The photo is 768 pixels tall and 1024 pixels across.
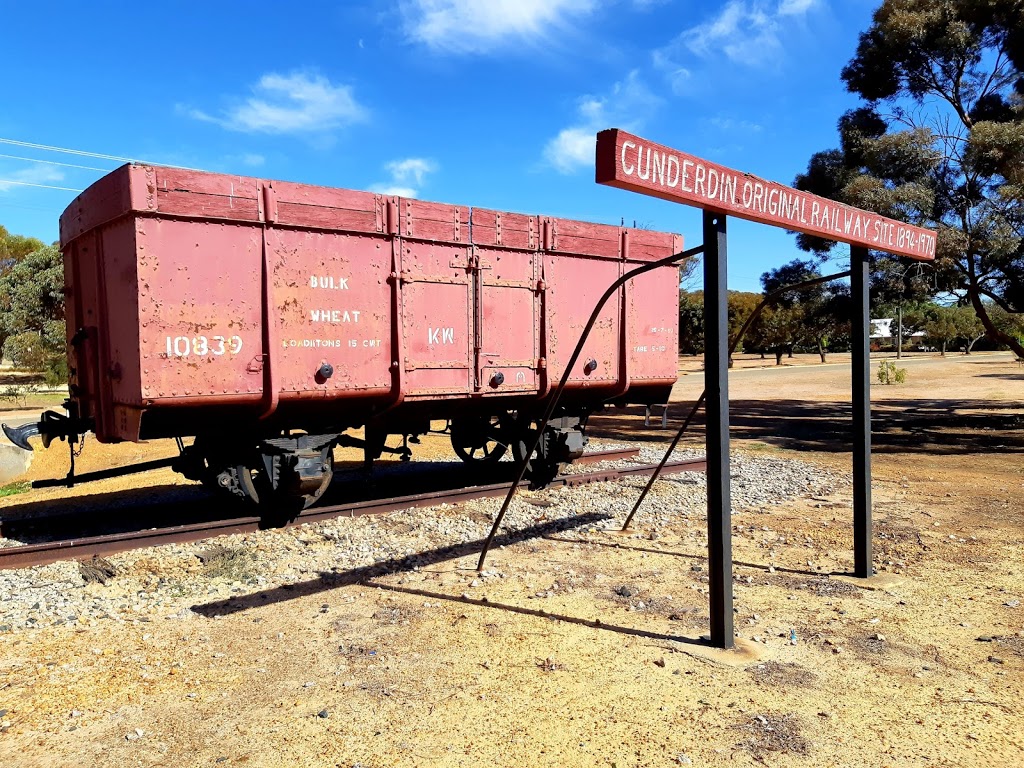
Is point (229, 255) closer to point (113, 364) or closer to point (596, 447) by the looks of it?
point (113, 364)

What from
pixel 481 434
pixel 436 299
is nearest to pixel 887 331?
pixel 481 434

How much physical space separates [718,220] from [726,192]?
0.60 ft

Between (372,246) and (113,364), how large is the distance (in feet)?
9.13

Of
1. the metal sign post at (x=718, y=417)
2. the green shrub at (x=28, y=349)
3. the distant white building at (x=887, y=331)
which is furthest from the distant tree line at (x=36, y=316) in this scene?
the distant white building at (x=887, y=331)

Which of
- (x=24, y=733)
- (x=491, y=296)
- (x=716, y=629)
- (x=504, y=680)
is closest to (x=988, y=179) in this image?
(x=491, y=296)

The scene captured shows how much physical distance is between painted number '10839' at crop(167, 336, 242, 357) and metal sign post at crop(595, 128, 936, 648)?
4.29m

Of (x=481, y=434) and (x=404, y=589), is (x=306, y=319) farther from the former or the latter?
(x=481, y=434)

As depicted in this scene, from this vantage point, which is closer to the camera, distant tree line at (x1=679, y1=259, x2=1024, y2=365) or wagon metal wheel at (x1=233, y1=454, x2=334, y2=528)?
wagon metal wheel at (x1=233, y1=454, x2=334, y2=528)

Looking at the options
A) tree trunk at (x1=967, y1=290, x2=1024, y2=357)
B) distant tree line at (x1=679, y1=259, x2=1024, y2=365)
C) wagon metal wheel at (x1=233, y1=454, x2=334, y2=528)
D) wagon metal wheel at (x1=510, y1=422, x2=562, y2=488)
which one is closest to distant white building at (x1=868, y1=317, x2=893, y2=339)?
distant tree line at (x1=679, y1=259, x2=1024, y2=365)

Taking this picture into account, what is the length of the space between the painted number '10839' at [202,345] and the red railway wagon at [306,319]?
0.04 ft

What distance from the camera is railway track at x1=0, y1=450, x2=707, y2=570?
21.0 ft

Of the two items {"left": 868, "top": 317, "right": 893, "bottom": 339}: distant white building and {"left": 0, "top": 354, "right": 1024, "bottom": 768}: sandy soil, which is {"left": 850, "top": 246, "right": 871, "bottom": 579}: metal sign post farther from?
{"left": 868, "top": 317, "right": 893, "bottom": 339}: distant white building

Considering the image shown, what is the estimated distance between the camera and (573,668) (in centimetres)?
441

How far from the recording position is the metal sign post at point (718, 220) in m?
3.96
